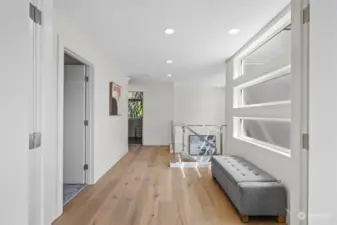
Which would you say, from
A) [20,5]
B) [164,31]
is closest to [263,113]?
[164,31]

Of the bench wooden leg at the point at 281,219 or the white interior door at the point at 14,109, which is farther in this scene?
the bench wooden leg at the point at 281,219

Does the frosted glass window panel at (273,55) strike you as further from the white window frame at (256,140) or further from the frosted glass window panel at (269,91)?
the white window frame at (256,140)

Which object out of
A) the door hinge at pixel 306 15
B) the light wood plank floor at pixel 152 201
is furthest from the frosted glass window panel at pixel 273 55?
the light wood plank floor at pixel 152 201

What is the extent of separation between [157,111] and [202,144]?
7.85 feet

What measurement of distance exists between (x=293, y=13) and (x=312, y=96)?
22.8 inches

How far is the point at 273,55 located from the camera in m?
3.74

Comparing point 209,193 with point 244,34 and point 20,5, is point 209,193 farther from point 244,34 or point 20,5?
point 20,5

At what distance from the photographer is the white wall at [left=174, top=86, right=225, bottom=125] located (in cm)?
1060

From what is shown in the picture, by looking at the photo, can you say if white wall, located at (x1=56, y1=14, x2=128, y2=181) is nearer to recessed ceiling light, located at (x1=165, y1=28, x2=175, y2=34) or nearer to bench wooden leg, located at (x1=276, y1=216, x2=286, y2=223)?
recessed ceiling light, located at (x1=165, y1=28, x2=175, y2=34)

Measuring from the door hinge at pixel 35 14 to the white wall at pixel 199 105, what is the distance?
923 centimetres

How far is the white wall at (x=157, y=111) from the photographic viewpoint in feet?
31.0

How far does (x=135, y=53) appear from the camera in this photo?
5.08 meters

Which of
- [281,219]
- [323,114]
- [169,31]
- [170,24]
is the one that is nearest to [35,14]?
[323,114]

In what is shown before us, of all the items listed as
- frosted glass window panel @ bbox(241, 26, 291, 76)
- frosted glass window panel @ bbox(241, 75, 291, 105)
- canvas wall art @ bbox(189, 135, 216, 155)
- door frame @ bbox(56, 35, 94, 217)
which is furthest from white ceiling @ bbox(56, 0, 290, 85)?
canvas wall art @ bbox(189, 135, 216, 155)
